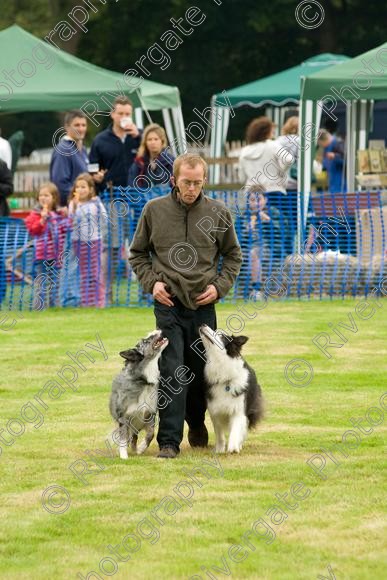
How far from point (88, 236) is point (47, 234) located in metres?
0.49

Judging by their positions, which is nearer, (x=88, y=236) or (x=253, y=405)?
(x=253, y=405)

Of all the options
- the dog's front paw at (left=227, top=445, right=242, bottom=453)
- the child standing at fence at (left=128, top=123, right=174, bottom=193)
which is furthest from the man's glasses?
the child standing at fence at (left=128, top=123, right=174, bottom=193)

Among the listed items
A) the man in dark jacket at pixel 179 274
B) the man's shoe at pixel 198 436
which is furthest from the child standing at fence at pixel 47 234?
the man in dark jacket at pixel 179 274

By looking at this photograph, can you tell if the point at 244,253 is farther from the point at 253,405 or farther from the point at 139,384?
the point at 139,384

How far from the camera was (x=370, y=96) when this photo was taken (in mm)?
18688

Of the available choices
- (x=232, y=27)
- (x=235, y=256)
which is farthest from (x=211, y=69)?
(x=235, y=256)

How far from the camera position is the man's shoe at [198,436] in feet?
29.5

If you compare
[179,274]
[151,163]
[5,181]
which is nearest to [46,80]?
[5,181]

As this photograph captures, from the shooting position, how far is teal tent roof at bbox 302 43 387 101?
60.7 feet

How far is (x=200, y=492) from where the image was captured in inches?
292

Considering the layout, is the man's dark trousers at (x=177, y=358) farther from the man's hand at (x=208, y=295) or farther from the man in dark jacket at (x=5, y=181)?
the man in dark jacket at (x=5, y=181)

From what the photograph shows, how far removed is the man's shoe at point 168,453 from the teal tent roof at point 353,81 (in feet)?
35.3

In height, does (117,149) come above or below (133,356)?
above

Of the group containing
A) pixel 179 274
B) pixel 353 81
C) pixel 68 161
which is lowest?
pixel 179 274
